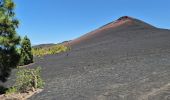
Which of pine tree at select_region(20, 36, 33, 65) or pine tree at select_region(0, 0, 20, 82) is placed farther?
pine tree at select_region(20, 36, 33, 65)

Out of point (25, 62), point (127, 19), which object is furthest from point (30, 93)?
point (127, 19)

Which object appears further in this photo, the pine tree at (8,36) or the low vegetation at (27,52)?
the low vegetation at (27,52)

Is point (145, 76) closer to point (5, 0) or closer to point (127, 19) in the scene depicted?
point (5, 0)

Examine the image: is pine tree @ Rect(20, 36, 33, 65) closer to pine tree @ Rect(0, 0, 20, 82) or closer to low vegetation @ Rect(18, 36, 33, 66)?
low vegetation @ Rect(18, 36, 33, 66)

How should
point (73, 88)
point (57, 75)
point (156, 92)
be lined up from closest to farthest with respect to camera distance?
point (156, 92), point (73, 88), point (57, 75)

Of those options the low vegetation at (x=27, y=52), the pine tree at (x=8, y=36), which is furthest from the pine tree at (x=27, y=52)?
the pine tree at (x=8, y=36)

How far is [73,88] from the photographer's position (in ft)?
65.1

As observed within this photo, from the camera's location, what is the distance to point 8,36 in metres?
24.2

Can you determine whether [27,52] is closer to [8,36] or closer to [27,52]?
[27,52]

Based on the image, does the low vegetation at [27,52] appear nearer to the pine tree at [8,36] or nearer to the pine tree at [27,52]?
the pine tree at [27,52]

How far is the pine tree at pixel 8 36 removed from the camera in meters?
23.9

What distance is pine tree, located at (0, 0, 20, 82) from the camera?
23.9 m

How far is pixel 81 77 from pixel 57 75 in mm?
3316

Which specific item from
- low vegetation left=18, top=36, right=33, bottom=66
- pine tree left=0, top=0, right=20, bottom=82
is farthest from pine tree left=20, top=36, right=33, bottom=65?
pine tree left=0, top=0, right=20, bottom=82
